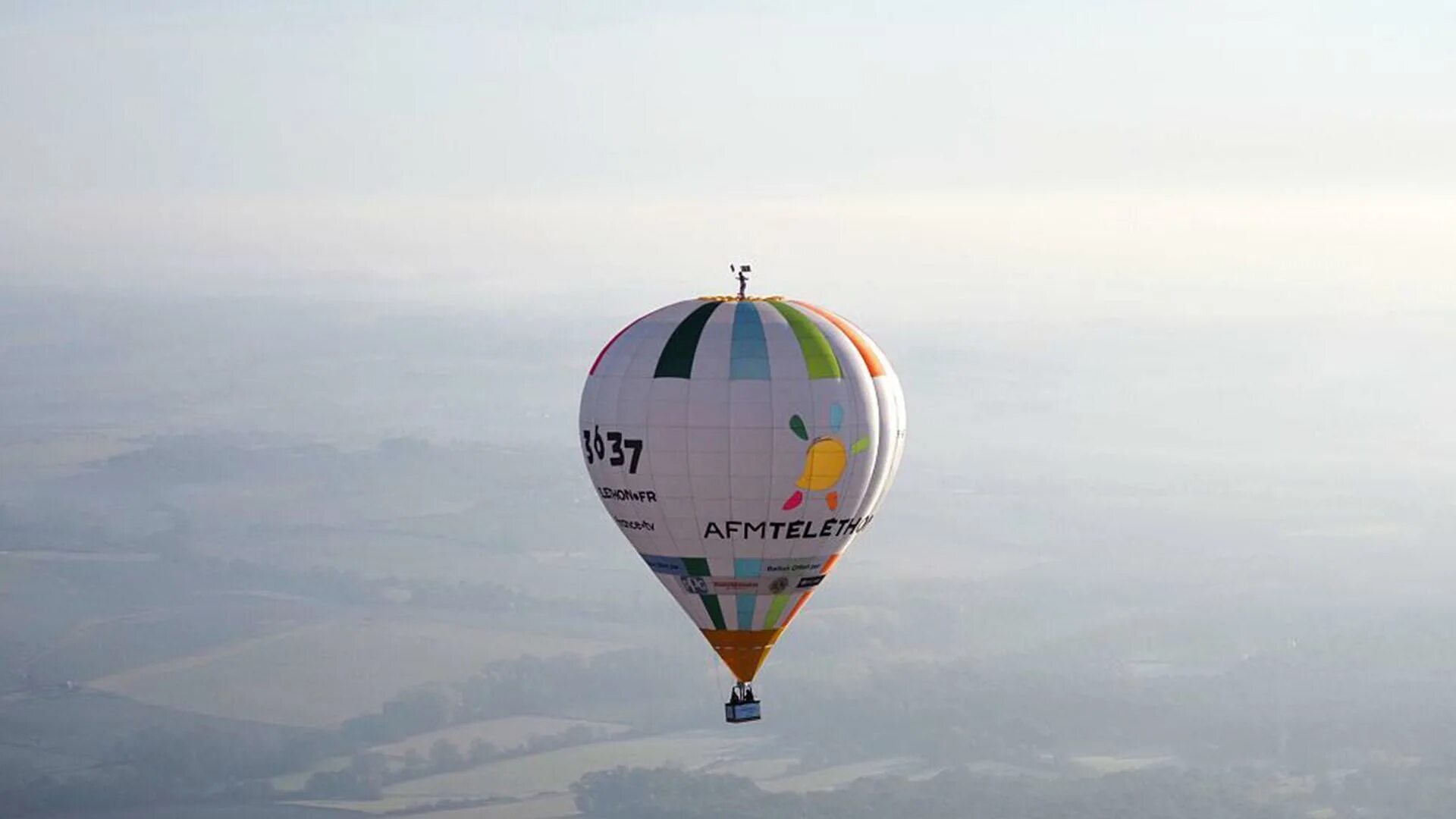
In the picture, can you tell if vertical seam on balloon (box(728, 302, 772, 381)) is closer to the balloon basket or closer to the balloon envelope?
the balloon envelope

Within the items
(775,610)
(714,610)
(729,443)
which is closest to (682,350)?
(729,443)

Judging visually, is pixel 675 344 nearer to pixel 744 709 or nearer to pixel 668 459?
pixel 668 459

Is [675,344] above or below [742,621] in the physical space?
above

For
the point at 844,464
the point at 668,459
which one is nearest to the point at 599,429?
the point at 668,459

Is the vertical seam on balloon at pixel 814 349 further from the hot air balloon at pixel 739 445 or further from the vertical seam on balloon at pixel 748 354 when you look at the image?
the vertical seam on balloon at pixel 748 354

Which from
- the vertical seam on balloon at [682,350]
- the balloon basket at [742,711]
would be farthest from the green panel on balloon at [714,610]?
the vertical seam on balloon at [682,350]

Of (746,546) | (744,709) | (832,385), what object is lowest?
(744,709)

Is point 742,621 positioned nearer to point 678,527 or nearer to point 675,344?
point 678,527
